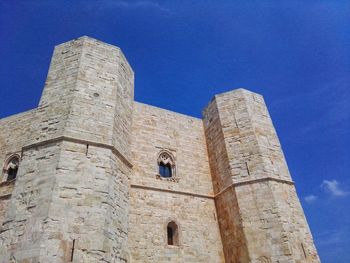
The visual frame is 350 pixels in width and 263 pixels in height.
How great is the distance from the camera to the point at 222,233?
31.3 feet

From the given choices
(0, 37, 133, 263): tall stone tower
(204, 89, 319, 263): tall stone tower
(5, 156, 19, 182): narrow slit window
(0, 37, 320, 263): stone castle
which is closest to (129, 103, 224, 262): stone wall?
(0, 37, 320, 263): stone castle

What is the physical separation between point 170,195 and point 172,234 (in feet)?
4.15

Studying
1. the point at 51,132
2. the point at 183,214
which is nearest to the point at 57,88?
the point at 51,132

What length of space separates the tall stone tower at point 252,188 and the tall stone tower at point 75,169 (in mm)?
3609

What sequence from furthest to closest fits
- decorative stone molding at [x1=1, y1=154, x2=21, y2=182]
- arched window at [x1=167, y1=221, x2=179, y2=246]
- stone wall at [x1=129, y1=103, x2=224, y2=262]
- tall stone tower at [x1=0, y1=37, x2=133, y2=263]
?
1. decorative stone molding at [x1=1, y1=154, x2=21, y2=182]
2. arched window at [x1=167, y1=221, x2=179, y2=246]
3. stone wall at [x1=129, y1=103, x2=224, y2=262]
4. tall stone tower at [x1=0, y1=37, x2=133, y2=263]

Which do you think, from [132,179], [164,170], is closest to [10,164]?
[132,179]

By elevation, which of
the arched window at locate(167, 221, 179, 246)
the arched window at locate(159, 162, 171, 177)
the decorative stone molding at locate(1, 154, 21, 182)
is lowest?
the arched window at locate(167, 221, 179, 246)

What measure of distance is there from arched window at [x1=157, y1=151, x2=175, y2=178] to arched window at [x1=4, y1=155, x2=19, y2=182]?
205 inches

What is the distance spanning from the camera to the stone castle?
21.0ft

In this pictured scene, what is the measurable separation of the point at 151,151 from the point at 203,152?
8.20 ft

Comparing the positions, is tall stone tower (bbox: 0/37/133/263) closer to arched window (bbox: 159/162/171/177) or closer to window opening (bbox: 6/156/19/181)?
arched window (bbox: 159/162/171/177)

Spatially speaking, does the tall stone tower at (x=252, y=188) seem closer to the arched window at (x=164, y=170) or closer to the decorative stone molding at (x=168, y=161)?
the decorative stone molding at (x=168, y=161)

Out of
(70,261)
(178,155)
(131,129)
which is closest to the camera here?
(70,261)

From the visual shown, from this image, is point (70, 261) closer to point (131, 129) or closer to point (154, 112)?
point (131, 129)
